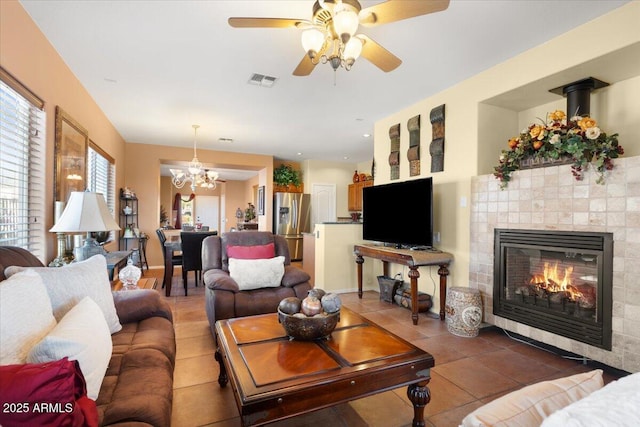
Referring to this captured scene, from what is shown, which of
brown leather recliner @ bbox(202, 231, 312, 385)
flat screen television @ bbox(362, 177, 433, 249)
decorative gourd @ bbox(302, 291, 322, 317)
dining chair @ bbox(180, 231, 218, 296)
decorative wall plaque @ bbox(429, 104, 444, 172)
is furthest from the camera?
dining chair @ bbox(180, 231, 218, 296)

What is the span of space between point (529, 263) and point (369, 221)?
2.01m

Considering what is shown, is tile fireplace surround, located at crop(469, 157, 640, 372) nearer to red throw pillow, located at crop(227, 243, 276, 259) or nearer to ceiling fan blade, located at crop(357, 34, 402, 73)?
ceiling fan blade, located at crop(357, 34, 402, 73)

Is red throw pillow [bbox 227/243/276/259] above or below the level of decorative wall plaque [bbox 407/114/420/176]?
below

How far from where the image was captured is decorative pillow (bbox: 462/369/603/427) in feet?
2.04

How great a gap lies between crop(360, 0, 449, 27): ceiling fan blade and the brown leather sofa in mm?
2107

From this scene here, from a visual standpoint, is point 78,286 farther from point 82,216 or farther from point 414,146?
point 414,146

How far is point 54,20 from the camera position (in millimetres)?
2395

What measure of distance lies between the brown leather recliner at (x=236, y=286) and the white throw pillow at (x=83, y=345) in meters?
1.35

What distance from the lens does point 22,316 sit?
3.85 feet

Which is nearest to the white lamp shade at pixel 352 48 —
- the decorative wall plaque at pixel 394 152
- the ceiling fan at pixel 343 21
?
the ceiling fan at pixel 343 21

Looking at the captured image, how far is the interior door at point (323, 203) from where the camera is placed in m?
8.23

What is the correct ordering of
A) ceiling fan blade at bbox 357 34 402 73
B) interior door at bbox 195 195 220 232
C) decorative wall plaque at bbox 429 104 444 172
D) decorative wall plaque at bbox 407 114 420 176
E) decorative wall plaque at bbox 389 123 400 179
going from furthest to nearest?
interior door at bbox 195 195 220 232 < decorative wall plaque at bbox 389 123 400 179 < decorative wall plaque at bbox 407 114 420 176 < decorative wall plaque at bbox 429 104 444 172 < ceiling fan blade at bbox 357 34 402 73

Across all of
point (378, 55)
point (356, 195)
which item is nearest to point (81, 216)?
point (378, 55)

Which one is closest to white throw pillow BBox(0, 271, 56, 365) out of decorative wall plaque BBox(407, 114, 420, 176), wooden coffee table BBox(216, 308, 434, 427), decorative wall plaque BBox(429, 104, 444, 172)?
wooden coffee table BBox(216, 308, 434, 427)
